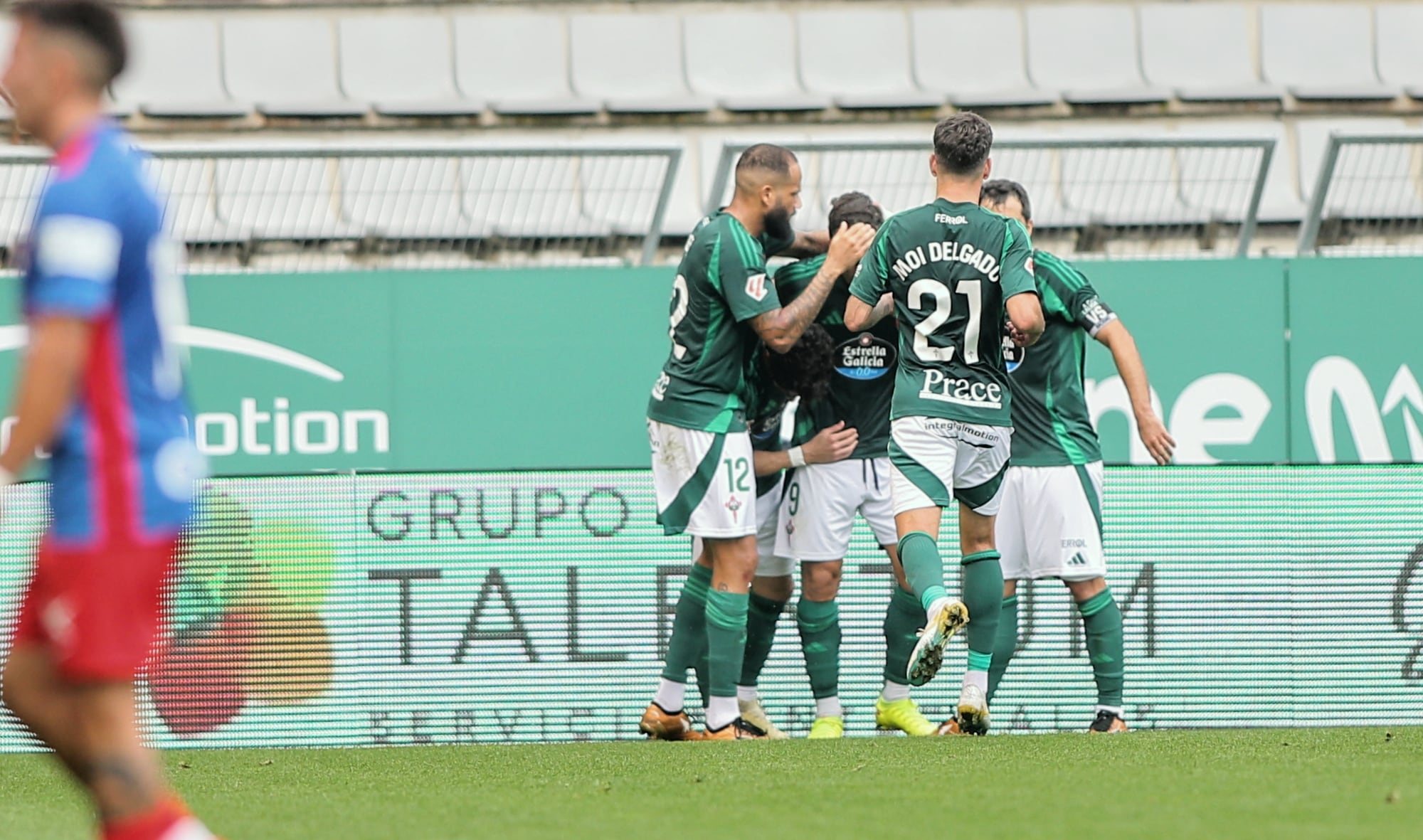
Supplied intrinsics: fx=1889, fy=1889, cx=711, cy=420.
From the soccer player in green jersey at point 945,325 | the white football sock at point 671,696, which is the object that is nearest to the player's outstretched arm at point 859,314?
the soccer player in green jersey at point 945,325

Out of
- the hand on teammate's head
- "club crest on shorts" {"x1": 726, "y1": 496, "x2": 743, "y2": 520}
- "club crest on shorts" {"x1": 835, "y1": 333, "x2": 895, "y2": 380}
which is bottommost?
"club crest on shorts" {"x1": 726, "y1": 496, "x2": 743, "y2": 520}

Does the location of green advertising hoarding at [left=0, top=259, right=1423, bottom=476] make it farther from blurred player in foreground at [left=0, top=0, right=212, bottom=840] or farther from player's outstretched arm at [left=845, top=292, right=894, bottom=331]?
blurred player in foreground at [left=0, top=0, right=212, bottom=840]

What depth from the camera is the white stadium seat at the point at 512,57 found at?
1452cm

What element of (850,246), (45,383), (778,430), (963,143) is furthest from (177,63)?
(45,383)

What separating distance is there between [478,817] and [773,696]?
3804 mm

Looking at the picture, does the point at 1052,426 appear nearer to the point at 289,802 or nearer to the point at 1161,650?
the point at 1161,650

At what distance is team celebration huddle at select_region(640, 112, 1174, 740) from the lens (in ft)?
20.8

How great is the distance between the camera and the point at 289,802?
Answer: 517 cm

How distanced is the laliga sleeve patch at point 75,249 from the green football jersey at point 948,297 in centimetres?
364

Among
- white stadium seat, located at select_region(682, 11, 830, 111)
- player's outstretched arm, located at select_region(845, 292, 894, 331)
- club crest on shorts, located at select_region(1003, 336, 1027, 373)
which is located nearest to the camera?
player's outstretched arm, located at select_region(845, 292, 894, 331)

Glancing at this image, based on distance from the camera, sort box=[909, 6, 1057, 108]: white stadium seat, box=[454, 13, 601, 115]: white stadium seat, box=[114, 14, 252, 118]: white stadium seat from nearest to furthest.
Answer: box=[114, 14, 252, 118]: white stadium seat
box=[454, 13, 601, 115]: white stadium seat
box=[909, 6, 1057, 108]: white stadium seat

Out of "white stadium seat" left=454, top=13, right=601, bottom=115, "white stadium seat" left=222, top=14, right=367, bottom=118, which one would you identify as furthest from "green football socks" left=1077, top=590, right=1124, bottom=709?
"white stadium seat" left=222, top=14, right=367, bottom=118

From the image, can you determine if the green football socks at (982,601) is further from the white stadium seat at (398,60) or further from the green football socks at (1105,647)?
the white stadium seat at (398,60)

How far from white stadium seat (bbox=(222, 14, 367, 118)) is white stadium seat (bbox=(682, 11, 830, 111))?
2730 millimetres
